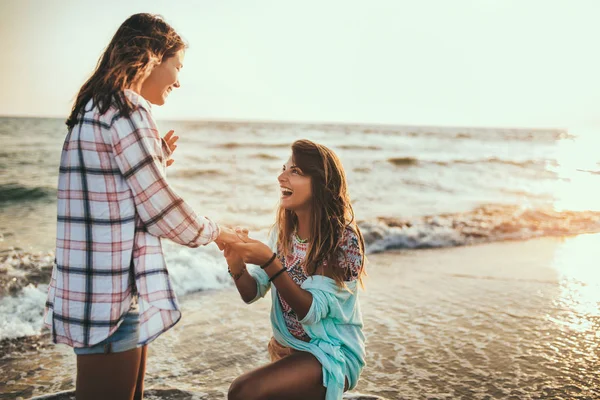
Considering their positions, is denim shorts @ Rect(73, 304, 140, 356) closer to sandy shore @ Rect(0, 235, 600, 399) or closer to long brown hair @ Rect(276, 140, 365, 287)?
long brown hair @ Rect(276, 140, 365, 287)

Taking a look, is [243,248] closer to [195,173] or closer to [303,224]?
[303,224]

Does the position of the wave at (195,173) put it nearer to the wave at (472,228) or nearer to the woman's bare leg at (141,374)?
the wave at (472,228)

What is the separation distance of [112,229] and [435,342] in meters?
3.80

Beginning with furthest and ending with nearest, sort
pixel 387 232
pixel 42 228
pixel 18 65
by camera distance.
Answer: pixel 18 65 < pixel 387 232 < pixel 42 228

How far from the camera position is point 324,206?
9.45ft

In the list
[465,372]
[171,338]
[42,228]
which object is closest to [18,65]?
[42,228]

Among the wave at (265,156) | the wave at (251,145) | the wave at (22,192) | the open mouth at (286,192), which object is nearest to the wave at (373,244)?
the open mouth at (286,192)

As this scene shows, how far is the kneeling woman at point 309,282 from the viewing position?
8.29 ft

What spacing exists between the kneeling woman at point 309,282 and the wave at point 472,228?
6.84 m

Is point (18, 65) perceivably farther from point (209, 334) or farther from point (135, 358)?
point (135, 358)

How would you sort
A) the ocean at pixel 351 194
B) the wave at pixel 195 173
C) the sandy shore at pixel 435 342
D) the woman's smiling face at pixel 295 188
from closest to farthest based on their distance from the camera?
1. the woman's smiling face at pixel 295 188
2. the sandy shore at pixel 435 342
3. the ocean at pixel 351 194
4. the wave at pixel 195 173

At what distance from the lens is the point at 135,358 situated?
7.65 ft

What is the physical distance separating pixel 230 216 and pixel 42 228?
154 inches

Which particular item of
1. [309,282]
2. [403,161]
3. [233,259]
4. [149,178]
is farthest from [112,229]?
[403,161]
